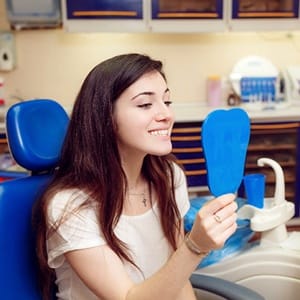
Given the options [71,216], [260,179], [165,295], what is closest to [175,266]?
[165,295]

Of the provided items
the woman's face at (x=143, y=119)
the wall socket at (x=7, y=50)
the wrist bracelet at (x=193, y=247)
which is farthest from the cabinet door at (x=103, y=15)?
the wrist bracelet at (x=193, y=247)

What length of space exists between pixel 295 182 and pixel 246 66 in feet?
3.03

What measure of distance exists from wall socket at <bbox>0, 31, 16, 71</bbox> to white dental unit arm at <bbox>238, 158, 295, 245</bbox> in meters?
2.19

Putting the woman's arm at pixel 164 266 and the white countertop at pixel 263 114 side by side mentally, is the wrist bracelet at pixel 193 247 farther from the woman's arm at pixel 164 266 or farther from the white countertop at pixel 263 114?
the white countertop at pixel 263 114

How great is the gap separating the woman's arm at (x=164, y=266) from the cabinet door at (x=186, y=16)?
2246 millimetres

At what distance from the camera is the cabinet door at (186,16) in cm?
300

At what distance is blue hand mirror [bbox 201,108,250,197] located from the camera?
1.01 m

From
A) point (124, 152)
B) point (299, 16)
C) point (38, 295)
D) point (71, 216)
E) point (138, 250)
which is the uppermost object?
point (299, 16)

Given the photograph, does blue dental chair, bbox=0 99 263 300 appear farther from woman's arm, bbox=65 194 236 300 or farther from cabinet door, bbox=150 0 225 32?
cabinet door, bbox=150 0 225 32

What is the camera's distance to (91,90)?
3.50 ft

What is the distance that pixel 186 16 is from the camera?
3.02 meters

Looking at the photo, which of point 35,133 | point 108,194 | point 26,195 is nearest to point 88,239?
point 108,194

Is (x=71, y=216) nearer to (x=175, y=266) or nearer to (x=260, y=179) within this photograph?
(x=175, y=266)

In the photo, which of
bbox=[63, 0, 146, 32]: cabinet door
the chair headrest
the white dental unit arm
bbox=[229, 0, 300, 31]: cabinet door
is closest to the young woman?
the chair headrest
